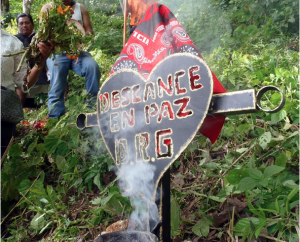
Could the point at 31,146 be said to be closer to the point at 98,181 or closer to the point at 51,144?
the point at 51,144

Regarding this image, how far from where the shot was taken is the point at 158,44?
179cm

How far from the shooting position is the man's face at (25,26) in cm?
399

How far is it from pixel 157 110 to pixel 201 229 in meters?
0.78

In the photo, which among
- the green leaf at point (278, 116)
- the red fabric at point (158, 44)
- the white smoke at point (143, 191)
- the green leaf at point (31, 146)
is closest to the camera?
the white smoke at point (143, 191)

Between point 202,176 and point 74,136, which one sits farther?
point 74,136

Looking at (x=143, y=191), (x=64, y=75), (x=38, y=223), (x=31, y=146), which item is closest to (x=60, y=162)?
(x=31, y=146)

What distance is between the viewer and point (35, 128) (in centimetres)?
325

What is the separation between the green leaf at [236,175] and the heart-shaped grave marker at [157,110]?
0.42 metres

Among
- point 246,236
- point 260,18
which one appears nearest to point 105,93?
point 246,236

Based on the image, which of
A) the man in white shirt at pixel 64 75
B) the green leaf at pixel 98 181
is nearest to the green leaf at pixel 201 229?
the green leaf at pixel 98 181

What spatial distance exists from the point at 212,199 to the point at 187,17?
3.81 m

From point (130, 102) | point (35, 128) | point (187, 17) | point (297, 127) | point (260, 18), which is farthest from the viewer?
point (187, 17)

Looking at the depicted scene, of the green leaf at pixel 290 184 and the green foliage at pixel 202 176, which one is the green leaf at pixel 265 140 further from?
the green leaf at pixel 290 184

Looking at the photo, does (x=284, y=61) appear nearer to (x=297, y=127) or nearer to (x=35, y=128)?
(x=297, y=127)
